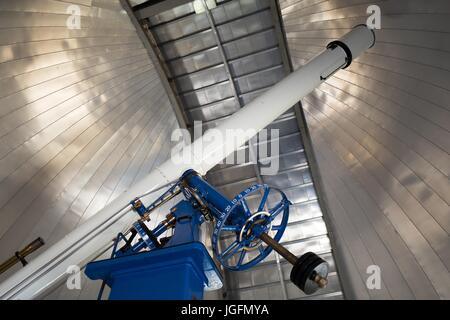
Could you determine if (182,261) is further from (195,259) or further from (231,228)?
(231,228)

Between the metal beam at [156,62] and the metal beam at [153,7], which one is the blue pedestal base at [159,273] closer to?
the metal beam at [156,62]

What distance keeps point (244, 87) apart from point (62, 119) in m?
5.20

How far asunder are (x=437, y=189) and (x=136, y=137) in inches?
191

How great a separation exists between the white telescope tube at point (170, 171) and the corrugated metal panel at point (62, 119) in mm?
828

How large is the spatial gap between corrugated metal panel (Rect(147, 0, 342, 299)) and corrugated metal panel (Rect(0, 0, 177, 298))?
1.84 metres

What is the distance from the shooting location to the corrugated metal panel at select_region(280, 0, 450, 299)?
347 cm

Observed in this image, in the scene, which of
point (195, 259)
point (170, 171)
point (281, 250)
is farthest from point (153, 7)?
point (281, 250)

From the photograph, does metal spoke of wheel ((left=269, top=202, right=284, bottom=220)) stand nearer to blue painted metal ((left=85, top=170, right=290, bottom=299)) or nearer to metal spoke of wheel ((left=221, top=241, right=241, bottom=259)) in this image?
blue painted metal ((left=85, top=170, right=290, bottom=299))

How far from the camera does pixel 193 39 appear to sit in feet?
24.7

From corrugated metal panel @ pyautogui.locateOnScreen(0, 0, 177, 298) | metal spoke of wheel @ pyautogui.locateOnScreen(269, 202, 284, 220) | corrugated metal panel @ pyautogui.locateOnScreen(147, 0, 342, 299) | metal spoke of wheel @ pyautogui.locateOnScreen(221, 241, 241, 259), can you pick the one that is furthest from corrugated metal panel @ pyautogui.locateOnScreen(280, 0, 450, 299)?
corrugated metal panel @ pyautogui.locateOnScreen(0, 0, 177, 298)

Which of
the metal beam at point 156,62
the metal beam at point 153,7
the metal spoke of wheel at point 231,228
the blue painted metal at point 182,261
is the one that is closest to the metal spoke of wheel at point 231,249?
the blue painted metal at point 182,261

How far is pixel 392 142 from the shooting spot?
14.3ft

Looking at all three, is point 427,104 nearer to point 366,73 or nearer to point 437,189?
point 437,189

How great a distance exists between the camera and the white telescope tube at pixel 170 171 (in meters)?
2.69
